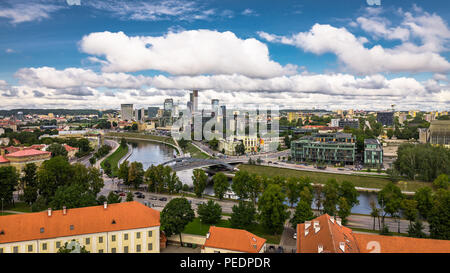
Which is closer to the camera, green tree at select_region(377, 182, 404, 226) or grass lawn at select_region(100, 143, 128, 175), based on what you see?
green tree at select_region(377, 182, 404, 226)

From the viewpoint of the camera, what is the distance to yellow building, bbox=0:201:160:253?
8992 mm

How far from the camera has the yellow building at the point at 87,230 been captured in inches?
354

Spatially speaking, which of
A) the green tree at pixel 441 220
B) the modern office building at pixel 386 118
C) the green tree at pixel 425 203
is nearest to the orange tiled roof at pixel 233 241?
the green tree at pixel 441 220

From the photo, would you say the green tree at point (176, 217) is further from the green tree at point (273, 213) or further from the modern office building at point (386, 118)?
the modern office building at point (386, 118)

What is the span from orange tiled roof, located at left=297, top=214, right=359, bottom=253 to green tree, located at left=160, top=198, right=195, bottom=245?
4264mm

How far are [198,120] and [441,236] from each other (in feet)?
198

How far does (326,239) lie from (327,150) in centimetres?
2372

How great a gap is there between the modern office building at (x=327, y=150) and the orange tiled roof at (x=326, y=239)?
22013 mm


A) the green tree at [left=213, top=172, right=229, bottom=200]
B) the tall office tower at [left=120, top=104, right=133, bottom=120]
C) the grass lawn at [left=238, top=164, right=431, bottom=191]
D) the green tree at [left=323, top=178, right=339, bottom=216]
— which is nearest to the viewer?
the green tree at [left=323, top=178, right=339, bottom=216]

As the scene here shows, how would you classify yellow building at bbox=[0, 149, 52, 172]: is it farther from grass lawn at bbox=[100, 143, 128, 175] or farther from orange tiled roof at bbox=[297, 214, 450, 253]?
orange tiled roof at bbox=[297, 214, 450, 253]

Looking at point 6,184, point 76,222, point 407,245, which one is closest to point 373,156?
point 407,245

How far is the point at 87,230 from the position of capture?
31.5 feet

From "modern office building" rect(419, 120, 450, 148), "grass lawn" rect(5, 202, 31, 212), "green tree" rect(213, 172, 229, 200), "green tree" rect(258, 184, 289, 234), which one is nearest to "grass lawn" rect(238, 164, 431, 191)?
"green tree" rect(213, 172, 229, 200)
